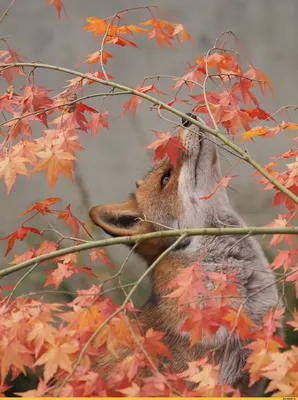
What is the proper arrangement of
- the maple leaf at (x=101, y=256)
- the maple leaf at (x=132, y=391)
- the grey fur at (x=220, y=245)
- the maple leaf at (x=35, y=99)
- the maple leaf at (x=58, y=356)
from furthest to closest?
1. the maple leaf at (x=101, y=256)
2. the grey fur at (x=220, y=245)
3. the maple leaf at (x=35, y=99)
4. the maple leaf at (x=58, y=356)
5. the maple leaf at (x=132, y=391)

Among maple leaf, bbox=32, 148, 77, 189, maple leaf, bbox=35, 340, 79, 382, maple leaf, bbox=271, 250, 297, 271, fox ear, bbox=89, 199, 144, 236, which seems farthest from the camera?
fox ear, bbox=89, 199, 144, 236

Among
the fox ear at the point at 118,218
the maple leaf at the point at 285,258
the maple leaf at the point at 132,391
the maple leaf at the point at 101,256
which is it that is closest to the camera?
the maple leaf at the point at 132,391

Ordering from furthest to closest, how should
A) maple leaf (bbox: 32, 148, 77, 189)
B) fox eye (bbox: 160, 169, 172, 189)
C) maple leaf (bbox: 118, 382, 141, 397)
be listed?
1. fox eye (bbox: 160, 169, 172, 189)
2. maple leaf (bbox: 32, 148, 77, 189)
3. maple leaf (bbox: 118, 382, 141, 397)

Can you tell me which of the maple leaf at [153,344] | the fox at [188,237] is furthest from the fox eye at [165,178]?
the maple leaf at [153,344]

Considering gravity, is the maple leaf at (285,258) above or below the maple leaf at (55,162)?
below

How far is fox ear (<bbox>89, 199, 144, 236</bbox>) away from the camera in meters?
3.23

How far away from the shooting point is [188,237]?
3420 millimetres

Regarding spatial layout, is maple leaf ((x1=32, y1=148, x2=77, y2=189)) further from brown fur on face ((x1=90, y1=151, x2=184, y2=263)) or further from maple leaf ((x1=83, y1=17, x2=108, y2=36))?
maple leaf ((x1=83, y1=17, x2=108, y2=36))

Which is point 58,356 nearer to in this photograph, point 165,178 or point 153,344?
point 153,344

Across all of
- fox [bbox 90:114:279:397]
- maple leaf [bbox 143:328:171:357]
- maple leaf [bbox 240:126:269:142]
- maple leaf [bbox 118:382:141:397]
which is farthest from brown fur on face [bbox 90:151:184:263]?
maple leaf [bbox 118:382:141:397]

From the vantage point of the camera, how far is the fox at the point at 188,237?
322 cm

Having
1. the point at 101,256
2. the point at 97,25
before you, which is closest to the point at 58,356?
the point at 101,256

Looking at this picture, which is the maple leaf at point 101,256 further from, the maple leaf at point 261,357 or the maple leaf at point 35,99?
the maple leaf at point 261,357

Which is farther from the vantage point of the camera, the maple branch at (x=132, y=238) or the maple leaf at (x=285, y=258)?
the maple leaf at (x=285, y=258)
